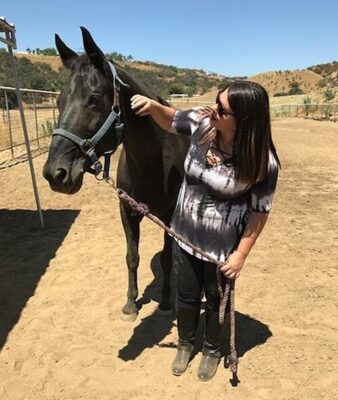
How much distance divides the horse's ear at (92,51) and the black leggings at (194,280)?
46.5 inches

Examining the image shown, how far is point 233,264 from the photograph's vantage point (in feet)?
7.68

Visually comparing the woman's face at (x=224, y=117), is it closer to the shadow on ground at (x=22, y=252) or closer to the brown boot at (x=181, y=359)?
the brown boot at (x=181, y=359)

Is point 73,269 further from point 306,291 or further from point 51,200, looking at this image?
point 51,200

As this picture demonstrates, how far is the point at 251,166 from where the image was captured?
212 centimetres

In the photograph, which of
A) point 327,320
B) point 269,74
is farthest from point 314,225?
point 269,74

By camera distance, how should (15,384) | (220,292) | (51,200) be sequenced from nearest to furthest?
(220,292)
(15,384)
(51,200)

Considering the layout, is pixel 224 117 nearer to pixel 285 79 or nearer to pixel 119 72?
pixel 119 72

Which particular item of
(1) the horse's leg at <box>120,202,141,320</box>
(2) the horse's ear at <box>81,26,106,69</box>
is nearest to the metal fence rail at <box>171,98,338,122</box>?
(1) the horse's leg at <box>120,202,141,320</box>

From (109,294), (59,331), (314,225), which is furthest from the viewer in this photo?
(314,225)

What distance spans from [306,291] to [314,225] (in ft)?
6.72

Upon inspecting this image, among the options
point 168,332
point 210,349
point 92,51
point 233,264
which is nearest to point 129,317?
point 168,332

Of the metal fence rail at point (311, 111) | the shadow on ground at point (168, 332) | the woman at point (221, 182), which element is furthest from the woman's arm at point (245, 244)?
the metal fence rail at point (311, 111)

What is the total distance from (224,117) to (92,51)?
A: 2.60 feet

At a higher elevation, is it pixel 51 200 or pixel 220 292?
pixel 220 292
